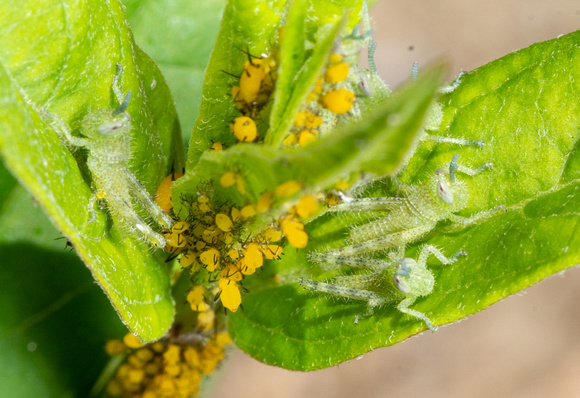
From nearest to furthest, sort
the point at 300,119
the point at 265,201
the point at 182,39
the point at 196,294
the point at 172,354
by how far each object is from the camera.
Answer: the point at 265,201
the point at 300,119
the point at 196,294
the point at 172,354
the point at 182,39

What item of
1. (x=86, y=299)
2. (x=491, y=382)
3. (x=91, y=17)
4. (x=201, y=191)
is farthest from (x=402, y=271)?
(x=491, y=382)

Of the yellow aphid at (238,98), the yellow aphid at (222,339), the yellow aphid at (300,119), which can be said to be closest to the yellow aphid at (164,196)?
the yellow aphid at (238,98)

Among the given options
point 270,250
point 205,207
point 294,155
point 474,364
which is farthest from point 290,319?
point 474,364

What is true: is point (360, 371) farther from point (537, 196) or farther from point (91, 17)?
point (91, 17)

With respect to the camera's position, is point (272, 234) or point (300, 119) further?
point (272, 234)

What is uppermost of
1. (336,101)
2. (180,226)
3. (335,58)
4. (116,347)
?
(335,58)

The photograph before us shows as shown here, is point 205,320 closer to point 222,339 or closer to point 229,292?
point 222,339

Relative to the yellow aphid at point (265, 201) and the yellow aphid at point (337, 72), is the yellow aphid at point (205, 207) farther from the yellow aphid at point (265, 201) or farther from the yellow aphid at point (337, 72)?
the yellow aphid at point (337, 72)
